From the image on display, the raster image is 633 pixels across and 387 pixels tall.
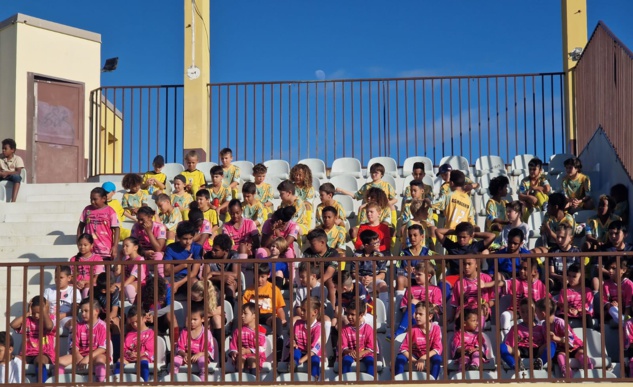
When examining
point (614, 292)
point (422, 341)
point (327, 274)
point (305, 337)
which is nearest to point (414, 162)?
point (327, 274)

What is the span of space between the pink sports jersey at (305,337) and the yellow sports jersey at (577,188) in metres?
5.14

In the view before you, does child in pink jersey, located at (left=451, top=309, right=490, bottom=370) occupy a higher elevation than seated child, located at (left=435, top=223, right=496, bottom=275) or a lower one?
lower

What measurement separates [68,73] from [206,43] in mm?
4650

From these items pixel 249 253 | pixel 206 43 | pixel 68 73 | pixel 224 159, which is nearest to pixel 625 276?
pixel 249 253

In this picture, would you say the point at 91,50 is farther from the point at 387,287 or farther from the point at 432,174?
the point at 387,287

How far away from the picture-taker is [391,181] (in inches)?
572

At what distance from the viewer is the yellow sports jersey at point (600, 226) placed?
1198cm

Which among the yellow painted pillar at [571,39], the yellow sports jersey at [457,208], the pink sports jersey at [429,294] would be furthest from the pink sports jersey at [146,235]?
the yellow painted pillar at [571,39]

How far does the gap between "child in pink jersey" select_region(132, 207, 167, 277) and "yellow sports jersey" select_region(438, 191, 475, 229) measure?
11.3 feet

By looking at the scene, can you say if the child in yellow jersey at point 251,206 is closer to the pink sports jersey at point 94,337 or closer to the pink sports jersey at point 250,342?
the pink sports jersey at point 250,342

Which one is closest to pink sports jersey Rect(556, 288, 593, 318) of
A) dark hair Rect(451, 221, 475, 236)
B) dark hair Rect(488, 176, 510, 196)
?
dark hair Rect(451, 221, 475, 236)

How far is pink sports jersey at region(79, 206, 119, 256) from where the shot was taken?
1256cm

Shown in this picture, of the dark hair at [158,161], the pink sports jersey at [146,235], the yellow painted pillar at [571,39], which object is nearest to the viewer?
the pink sports jersey at [146,235]

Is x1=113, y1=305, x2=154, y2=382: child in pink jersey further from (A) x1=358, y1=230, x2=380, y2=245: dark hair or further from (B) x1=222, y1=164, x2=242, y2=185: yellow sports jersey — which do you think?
(B) x1=222, y1=164, x2=242, y2=185: yellow sports jersey
